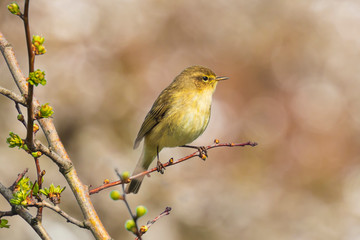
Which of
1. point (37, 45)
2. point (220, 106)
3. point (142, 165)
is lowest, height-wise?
point (37, 45)

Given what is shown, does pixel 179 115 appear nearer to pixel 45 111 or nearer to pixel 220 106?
pixel 45 111

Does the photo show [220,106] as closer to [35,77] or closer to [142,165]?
[142,165]

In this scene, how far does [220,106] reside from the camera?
8.90 m

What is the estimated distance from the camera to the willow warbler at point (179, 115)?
4.42 m

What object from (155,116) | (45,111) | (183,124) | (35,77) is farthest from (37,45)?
(155,116)

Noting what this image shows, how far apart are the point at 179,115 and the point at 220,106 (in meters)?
4.50

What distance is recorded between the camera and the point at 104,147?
26.0 ft

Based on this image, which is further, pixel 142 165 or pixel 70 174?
pixel 142 165

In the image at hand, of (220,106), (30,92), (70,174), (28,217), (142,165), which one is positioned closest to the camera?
(30,92)

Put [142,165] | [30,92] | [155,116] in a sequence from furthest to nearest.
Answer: [142,165] → [155,116] → [30,92]

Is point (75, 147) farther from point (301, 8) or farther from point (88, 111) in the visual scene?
point (301, 8)

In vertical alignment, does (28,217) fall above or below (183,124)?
below

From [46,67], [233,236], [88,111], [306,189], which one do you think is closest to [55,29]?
[46,67]

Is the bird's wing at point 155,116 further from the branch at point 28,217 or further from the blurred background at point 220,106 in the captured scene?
the blurred background at point 220,106
